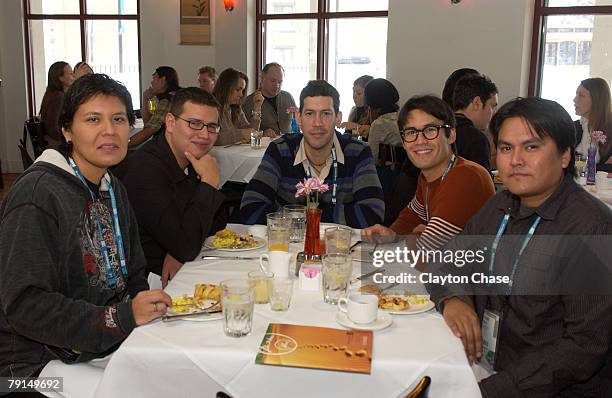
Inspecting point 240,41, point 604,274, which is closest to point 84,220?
point 604,274

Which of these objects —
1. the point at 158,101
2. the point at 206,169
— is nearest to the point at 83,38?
the point at 158,101

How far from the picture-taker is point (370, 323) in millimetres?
1623

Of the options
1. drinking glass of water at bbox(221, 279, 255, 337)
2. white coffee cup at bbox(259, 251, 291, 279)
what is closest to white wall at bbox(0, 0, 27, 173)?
white coffee cup at bbox(259, 251, 291, 279)

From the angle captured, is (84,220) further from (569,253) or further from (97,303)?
(569,253)

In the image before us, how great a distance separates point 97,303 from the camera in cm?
188

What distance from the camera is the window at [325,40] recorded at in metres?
7.96

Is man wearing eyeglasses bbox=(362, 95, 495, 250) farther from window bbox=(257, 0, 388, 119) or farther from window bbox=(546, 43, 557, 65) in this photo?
window bbox=(257, 0, 388, 119)

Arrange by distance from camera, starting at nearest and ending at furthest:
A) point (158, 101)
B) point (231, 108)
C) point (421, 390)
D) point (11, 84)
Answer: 1. point (421, 390)
2. point (231, 108)
3. point (158, 101)
4. point (11, 84)

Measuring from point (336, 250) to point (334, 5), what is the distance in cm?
645

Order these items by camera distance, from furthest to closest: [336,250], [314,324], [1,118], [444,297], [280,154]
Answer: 1. [1,118]
2. [280,154]
3. [336,250]
4. [444,297]
5. [314,324]

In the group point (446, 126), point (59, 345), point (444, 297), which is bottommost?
point (59, 345)

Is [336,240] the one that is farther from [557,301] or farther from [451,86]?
[451,86]

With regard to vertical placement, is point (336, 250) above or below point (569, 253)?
below

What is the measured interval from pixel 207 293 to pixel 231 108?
480cm
